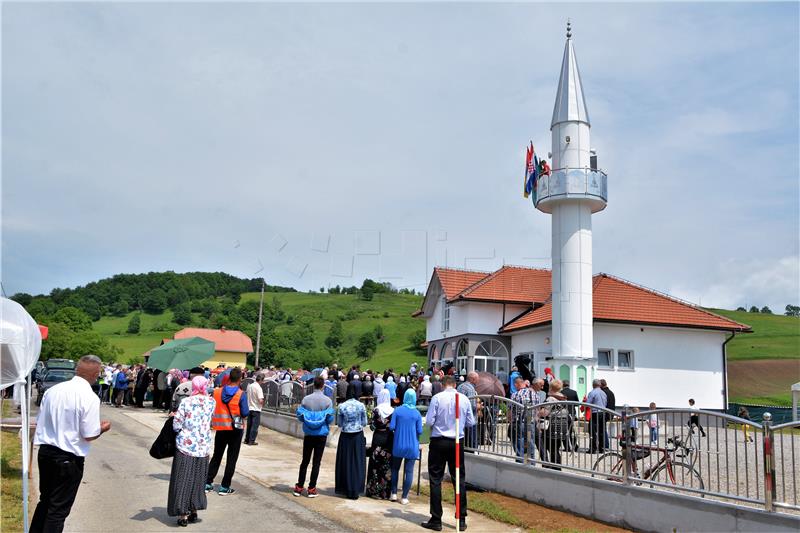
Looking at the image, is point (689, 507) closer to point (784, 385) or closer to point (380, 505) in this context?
point (380, 505)

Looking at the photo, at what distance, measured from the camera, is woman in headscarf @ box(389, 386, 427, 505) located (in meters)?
10.9

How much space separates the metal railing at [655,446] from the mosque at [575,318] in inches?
515

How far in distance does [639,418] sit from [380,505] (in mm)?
4140

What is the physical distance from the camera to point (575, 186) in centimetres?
2453

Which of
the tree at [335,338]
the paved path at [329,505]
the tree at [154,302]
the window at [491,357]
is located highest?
the tree at [154,302]

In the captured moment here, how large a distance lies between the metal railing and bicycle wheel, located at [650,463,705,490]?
12 millimetres

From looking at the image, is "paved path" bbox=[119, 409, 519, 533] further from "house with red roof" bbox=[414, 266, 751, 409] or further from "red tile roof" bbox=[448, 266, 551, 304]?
"red tile roof" bbox=[448, 266, 551, 304]

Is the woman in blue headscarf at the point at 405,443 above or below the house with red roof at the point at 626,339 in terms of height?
below

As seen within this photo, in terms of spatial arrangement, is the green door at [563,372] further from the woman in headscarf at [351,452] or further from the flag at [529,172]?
the woman in headscarf at [351,452]

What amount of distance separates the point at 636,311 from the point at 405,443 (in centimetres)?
2256

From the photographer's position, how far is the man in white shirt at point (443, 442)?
29.8 ft

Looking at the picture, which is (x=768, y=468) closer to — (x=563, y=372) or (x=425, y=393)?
(x=425, y=393)

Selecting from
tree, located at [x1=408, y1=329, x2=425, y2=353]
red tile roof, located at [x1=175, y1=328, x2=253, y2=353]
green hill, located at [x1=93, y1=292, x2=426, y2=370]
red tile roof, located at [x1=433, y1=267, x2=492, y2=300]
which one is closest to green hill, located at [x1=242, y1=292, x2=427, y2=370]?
green hill, located at [x1=93, y1=292, x2=426, y2=370]

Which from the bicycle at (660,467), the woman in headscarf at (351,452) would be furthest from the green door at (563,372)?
the bicycle at (660,467)
